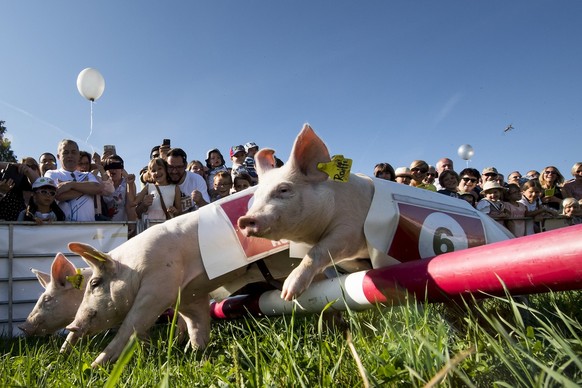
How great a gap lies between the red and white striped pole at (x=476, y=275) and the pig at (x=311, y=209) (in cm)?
24

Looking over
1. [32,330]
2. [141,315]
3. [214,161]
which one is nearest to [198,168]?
[214,161]

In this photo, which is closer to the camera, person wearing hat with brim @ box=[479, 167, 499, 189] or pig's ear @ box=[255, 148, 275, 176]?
pig's ear @ box=[255, 148, 275, 176]

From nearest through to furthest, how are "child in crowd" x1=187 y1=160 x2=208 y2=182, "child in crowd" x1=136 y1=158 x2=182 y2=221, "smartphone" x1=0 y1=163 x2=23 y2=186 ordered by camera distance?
"smartphone" x1=0 y1=163 x2=23 y2=186 < "child in crowd" x1=136 y1=158 x2=182 y2=221 < "child in crowd" x1=187 y1=160 x2=208 y2=182

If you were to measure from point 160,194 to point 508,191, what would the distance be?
18.3 feet

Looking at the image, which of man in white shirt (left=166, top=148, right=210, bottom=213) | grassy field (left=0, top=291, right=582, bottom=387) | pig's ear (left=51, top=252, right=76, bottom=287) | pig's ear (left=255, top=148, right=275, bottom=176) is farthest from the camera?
man in white shirt (left=166, top=148, right=210, bottom=213)

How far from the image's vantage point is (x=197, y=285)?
11.1 feet

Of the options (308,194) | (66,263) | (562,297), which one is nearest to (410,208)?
(308,194)

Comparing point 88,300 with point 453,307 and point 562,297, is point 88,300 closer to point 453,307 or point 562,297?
point 453,307

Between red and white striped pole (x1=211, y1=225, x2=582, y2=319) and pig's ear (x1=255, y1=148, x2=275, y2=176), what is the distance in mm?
1045

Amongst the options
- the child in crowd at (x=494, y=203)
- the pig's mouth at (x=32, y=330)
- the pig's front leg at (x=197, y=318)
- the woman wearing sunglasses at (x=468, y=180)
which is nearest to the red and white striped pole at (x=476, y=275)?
the pig's front leg at (x=197, y=318)

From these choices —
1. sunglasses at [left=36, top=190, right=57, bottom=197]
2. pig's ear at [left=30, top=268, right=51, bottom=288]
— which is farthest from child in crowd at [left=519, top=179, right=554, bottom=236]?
sunglasses at [left=36, top=190, right=57, bottom=197]

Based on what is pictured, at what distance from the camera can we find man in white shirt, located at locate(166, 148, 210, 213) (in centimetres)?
584

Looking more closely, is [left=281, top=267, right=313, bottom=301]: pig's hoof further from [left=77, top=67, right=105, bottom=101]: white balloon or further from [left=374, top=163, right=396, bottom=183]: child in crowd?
[left=77, top=67, right=105, bottom=101]: white balloon

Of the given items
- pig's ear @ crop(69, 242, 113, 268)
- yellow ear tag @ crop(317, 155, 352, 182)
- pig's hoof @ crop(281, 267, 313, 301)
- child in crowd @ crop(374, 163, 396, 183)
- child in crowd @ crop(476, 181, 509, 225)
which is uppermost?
child in crowd @ crop(374, 163, 396, 183)
